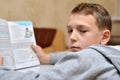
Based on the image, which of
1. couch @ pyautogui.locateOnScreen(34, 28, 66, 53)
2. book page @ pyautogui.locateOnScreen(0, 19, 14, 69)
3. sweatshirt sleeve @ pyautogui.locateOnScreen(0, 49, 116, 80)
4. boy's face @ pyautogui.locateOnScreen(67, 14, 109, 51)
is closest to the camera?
sweatshirt sleeve @ pyautogui.locateOnScreen(0, 49, 116, 80)

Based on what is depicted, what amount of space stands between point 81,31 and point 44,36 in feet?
5.84

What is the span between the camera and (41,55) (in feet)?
3.49

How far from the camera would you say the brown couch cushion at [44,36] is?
2.52 meters

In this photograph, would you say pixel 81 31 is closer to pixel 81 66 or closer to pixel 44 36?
pixel 81 66

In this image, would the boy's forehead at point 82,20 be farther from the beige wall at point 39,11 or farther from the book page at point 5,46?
the beige wall at point 39,11

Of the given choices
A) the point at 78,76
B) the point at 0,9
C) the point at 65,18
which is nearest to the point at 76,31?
the point at 78,76

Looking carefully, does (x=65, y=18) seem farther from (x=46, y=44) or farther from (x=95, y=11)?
(x=95, y=11)

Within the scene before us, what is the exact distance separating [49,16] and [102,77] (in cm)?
222

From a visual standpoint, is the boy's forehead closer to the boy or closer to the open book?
the boy

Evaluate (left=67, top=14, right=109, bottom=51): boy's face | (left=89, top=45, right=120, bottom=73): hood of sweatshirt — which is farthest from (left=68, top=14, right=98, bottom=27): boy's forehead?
(left=89, top=45, right=120, bottom=73): hood of sweatshirt

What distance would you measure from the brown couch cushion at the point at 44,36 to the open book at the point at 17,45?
→ 1473 millimetres

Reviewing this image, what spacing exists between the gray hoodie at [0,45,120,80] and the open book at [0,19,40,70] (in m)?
0.28

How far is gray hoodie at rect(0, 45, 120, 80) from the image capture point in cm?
58

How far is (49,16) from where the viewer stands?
9.12 ft
